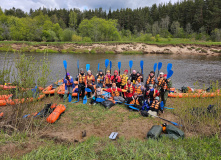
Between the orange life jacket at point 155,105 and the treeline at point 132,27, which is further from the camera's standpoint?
the treeline at point 132,27

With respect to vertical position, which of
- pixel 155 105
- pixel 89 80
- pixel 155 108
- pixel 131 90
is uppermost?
pixel 89 80

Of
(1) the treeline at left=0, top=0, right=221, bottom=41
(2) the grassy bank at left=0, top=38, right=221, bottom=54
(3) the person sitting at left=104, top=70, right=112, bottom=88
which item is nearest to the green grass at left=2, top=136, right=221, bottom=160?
(3) the person sitting at left=104, top=70, right=112, bottom=88

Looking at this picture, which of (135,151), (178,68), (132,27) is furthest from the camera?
(132,27)

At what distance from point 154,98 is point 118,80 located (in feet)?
7.68

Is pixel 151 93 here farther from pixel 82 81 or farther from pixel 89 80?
pixel 82 81

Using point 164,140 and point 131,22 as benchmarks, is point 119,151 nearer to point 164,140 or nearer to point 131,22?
point 164,140

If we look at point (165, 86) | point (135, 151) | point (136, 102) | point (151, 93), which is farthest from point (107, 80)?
point (135, 151)

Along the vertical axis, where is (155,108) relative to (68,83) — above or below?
below

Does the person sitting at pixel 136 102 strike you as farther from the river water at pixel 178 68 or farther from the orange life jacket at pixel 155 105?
the river water at pixel 178 68

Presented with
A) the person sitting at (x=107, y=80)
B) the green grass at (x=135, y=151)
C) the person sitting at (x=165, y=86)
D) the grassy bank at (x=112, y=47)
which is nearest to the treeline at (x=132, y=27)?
the grassy bank at (x=112, y=47)

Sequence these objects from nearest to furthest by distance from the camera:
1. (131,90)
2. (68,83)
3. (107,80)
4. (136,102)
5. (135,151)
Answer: (135,151), (136,102), (131,90), (68,83), (107,80)

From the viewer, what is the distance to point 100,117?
539 cm

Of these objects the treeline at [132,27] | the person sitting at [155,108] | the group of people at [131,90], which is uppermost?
the treeline at [132,27]

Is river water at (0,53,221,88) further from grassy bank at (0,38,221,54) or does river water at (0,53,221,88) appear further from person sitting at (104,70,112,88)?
grassy bank at (0,38,221,54)
